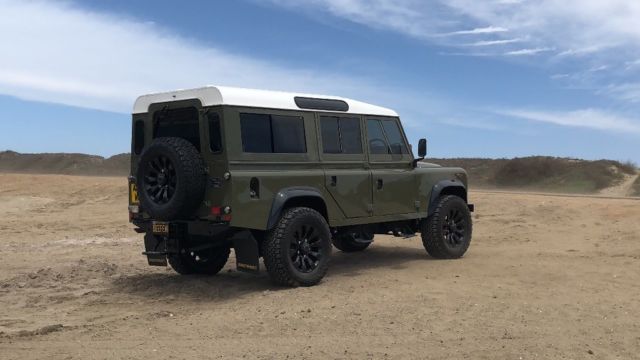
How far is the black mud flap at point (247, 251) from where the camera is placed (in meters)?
7.72

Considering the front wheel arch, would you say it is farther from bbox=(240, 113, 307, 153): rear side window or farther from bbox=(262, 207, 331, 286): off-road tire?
bbox=(240, 113, 307, 153): rear side window

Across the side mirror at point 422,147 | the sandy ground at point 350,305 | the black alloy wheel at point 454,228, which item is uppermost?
the side mirror at point 422,147

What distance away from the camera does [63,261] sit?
10695mm

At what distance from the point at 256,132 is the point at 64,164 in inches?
1989

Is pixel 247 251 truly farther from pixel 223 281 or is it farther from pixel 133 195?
pixel 133 195

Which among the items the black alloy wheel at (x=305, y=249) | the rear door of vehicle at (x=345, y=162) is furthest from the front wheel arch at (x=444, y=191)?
the black alloy wheel at (x=305, y=249)

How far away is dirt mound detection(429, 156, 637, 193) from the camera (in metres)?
34.9

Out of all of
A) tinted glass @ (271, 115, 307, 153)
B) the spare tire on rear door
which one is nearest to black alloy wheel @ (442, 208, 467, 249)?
tinted glass @ (271, 115, 307, 153)

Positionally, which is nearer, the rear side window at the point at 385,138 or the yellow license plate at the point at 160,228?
the yellow license plate at the point at 160,228

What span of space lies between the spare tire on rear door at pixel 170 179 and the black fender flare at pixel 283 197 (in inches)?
33.7

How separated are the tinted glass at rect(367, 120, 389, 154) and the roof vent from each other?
564 millimetres

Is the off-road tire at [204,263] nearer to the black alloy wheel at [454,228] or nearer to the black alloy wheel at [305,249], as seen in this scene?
the black alloy wheel at [305,249]

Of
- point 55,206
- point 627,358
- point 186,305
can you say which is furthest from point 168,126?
point 55,206

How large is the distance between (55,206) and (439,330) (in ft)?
59.7
